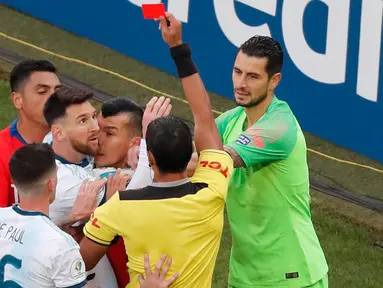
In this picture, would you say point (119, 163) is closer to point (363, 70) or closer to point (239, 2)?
point (363, 70)

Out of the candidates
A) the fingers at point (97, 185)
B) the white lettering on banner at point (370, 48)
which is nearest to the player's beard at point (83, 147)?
the fingers at point (97, 185)

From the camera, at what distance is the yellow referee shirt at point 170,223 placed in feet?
14.5

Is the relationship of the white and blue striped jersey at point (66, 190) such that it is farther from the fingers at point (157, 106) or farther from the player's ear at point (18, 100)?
the player's ear at point (18, 100)

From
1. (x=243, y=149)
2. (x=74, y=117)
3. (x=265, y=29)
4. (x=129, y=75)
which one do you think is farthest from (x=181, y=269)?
(x=129, y=75)

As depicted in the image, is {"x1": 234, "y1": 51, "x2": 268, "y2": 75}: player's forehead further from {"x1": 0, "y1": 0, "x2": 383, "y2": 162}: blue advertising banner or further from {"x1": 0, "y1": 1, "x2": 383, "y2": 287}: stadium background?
{"x1": 0, "y1": 0, "x2": 383, "y2": 162}: blue advertising banner

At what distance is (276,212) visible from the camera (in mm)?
5199

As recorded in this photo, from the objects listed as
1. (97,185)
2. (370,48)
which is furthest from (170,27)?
(370,48)

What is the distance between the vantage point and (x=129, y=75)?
1076 cm

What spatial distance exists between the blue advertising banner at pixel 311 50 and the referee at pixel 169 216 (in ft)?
14.5

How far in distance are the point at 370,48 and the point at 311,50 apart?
610 millimetres

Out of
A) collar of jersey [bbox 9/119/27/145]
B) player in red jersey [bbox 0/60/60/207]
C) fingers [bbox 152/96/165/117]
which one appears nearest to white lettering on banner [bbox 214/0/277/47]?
player in red jersey [bbox 0/60/60/207]

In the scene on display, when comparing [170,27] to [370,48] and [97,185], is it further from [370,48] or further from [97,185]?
[370,48]

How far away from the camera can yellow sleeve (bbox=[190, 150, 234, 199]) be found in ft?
15.1

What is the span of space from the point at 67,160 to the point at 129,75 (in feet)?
18.6
